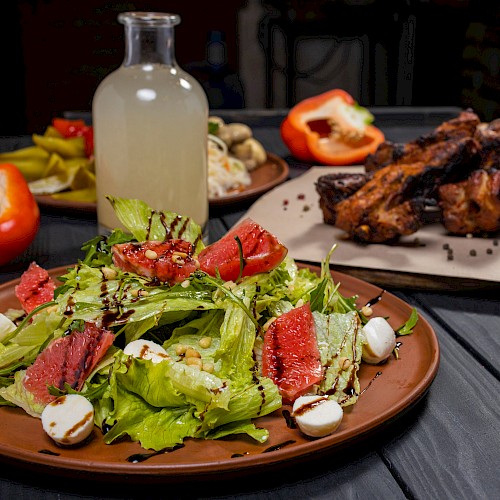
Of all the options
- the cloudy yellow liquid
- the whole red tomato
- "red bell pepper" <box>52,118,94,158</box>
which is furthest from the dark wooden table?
"red bell pepper" <box>52,118,94,158</box>

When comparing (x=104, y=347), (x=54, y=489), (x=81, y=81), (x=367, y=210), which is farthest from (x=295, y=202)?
(x=81, y=81)

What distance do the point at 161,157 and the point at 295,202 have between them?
680mm

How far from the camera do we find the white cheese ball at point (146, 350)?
4.82 feet

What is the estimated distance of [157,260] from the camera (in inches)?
66.6

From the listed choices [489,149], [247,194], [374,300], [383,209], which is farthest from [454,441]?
[247,194]

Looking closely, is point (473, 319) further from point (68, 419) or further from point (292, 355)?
point (68, 419)

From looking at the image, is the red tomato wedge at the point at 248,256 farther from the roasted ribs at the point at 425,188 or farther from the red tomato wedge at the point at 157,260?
the roasted ribs at the point at 425,188

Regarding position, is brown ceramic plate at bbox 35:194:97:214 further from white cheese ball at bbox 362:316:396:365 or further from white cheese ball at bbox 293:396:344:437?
white cheese ball at bbox 293:396:344:437

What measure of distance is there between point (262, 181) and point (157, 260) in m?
1.71

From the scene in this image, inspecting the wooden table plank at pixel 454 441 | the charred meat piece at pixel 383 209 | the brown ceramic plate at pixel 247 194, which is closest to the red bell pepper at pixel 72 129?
the brown ceramic plate at pixel 247 194

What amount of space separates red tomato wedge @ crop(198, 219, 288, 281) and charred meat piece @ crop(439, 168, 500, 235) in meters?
1.10

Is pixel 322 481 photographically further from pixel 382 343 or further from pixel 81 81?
pixel 81 81

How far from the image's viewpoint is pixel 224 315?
1.61 metres

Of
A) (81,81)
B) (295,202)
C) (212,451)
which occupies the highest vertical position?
(212,451)
